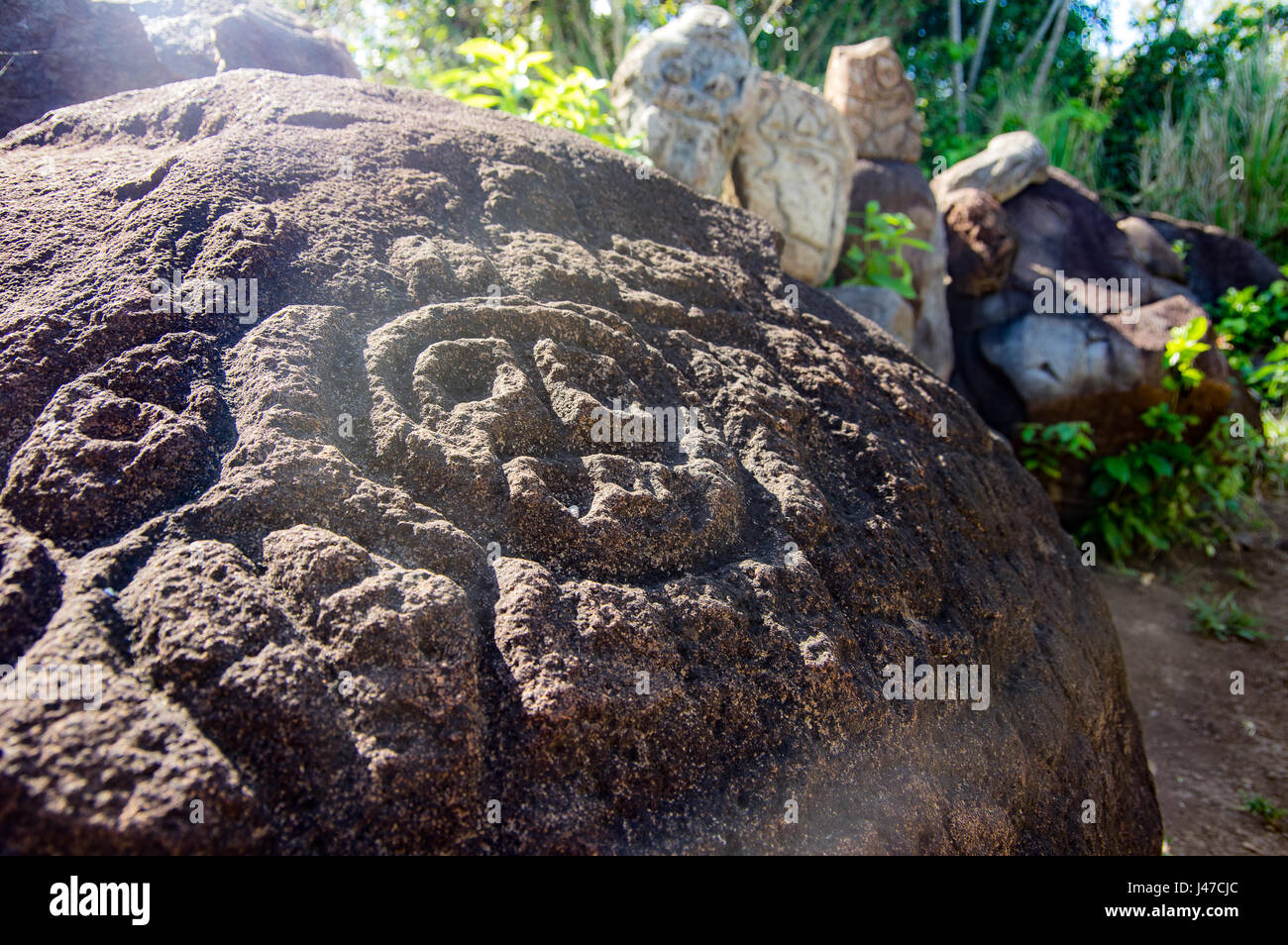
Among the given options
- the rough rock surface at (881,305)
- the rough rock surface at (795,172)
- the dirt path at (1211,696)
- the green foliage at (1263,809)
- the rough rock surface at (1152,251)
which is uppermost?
the rough rock surface at (795,172)

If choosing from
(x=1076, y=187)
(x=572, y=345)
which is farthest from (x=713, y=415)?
(x=1076, y=187)

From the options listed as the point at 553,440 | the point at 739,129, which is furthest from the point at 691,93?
the point at 553,440

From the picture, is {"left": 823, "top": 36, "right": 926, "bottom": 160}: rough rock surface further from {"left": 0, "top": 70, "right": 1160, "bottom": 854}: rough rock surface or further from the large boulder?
{"left": 0, "top": 70, "right": 1160, "bottom": 854}: rough rock surface

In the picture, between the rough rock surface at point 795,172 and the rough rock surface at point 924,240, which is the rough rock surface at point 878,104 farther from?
the rough rock surface at point 795,172

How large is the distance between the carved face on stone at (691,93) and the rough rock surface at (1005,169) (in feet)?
8.82

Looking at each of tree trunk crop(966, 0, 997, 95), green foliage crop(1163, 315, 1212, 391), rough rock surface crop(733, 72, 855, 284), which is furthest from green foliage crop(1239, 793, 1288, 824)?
tree trunk crop(966, 0, 997, 95)

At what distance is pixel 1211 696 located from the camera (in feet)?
14.0

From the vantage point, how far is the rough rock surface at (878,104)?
5965 mm

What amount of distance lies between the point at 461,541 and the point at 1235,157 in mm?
9493

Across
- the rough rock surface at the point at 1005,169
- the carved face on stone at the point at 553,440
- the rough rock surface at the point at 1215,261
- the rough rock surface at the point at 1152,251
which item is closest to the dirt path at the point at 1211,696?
the rough rock surface at the point at 1152,251

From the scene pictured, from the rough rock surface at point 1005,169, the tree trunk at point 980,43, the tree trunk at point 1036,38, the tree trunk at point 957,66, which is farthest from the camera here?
the tree trunk at point 1036,38

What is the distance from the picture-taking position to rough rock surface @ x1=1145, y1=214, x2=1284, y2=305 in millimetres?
7078

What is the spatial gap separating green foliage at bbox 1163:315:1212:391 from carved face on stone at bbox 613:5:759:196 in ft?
10.3
